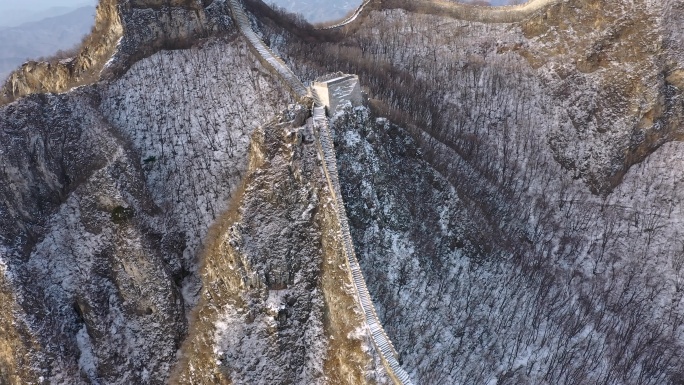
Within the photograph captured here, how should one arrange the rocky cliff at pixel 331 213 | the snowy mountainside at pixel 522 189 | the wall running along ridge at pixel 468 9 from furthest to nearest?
the wall running along ridge at pixel 468 9
the snowy mountainside at pixel 522 189
the rocky cliff at pixel 331 213

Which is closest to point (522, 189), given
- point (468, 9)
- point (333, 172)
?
point (333, 172)

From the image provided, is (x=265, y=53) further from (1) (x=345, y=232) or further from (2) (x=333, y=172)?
(1) (x=345, y=232)

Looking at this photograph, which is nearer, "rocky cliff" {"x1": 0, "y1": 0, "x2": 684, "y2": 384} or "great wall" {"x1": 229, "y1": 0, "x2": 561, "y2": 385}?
"great wall" {"x1": 229, "y1": 0, "x2": 561, "y2": 385}

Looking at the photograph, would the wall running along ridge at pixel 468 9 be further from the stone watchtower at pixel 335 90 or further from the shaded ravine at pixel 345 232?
the stone watchtower at pixel 335 90

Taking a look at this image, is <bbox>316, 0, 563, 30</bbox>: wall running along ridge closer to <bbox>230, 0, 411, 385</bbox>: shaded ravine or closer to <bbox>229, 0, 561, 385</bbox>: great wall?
<bbox>229, 0, 561, 385</bbox>: great wall

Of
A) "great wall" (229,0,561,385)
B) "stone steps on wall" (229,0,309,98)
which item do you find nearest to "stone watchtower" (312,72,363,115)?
"great wall" (229,0,561,385)

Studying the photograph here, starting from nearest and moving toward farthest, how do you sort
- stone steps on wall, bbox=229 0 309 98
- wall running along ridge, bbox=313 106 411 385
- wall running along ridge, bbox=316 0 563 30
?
wall running along ridge, bbox=313 106 411 385 → stone steps on wall, bbox=229 0 309 98 → wall running along ridge, bbox=316 0 563 30

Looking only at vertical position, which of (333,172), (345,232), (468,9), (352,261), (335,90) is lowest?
(352,261)

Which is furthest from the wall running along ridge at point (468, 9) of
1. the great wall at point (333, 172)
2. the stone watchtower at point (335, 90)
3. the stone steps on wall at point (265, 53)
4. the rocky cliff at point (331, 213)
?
the stone watchtower at point (335, 90)

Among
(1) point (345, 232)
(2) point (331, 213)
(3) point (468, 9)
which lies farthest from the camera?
(3) point (468, 9)
